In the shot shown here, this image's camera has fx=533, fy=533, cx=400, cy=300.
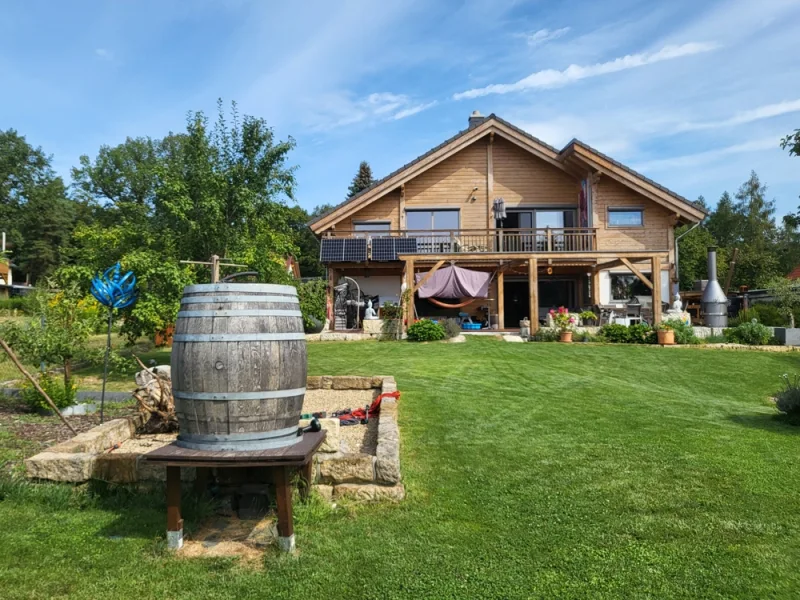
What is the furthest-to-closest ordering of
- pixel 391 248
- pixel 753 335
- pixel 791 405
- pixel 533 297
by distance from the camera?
pixel 391 248 < pixel 533 297 < pixel 753 335 < pixel 791 405

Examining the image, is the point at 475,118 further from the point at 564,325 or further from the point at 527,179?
the point at 564,325

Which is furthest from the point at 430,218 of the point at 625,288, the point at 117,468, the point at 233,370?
the point at 233,370

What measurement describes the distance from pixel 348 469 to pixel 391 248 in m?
13.5

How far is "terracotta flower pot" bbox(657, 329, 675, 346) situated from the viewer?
12.6 meters

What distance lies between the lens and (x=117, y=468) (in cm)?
356

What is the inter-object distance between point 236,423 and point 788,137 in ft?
21.0

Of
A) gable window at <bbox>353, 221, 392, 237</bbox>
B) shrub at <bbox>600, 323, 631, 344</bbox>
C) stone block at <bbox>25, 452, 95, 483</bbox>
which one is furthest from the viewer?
gable window at <bbox>353, 221, 392, 237</bbox>

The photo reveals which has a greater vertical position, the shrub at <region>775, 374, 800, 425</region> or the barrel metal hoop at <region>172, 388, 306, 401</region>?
the barrel metal hoop at <region>172, 388, 306, 401</region>

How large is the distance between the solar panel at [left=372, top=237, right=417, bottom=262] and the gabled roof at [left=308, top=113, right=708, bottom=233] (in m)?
2.29

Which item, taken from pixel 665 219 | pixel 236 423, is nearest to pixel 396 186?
pixel 665 219

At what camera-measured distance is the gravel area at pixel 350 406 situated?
4.66 metres

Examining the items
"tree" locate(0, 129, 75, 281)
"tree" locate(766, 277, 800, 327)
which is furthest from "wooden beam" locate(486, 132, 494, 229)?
"tree" locate(0, 129, 75, 281)

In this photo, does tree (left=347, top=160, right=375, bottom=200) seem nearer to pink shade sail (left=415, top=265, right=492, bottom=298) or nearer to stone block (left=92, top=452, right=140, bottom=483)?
pink shade sail (left=415, top=265, right=492, bottom=298)

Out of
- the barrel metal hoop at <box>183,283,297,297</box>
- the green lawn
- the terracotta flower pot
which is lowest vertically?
the green lawn
